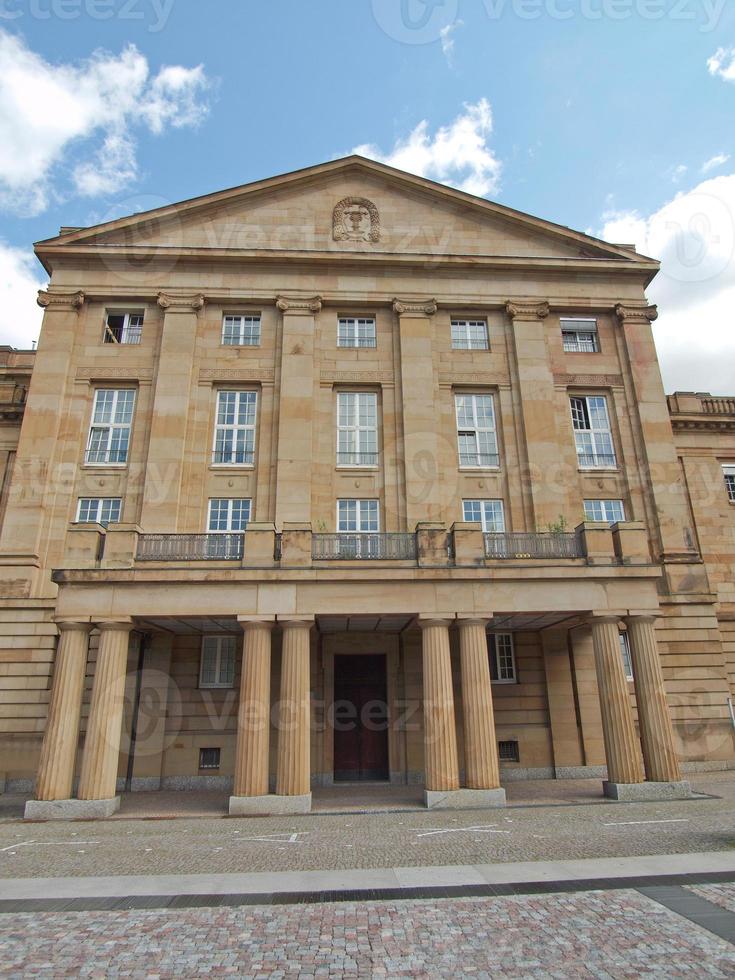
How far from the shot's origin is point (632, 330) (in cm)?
2778

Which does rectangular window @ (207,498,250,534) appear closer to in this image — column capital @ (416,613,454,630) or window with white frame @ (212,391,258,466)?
window with white frame @ (212,391,258,466)

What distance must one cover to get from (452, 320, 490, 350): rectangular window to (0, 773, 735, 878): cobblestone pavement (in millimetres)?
18649

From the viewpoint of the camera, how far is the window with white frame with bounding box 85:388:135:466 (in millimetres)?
25141

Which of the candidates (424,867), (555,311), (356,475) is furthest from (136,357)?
(424,867)

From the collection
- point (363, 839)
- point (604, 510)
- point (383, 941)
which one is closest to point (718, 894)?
point (383, 941)

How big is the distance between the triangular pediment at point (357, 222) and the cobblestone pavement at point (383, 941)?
25.1 m


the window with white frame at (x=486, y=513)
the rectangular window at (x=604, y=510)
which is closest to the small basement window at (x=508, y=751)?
the window with white frame at (x=486, y=513)

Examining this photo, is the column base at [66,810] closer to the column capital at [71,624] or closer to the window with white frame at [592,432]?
the column capital at [71,624]

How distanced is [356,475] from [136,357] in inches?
424

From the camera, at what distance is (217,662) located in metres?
22.3

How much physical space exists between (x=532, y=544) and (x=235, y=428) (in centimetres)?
1309

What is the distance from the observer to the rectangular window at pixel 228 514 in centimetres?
2431

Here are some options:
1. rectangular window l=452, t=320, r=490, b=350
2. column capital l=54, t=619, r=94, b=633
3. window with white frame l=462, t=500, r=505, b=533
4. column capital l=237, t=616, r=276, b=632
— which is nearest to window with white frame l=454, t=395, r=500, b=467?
window with white frame l=462, t=500, r=505, b=533

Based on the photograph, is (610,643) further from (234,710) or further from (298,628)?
(234,710)
